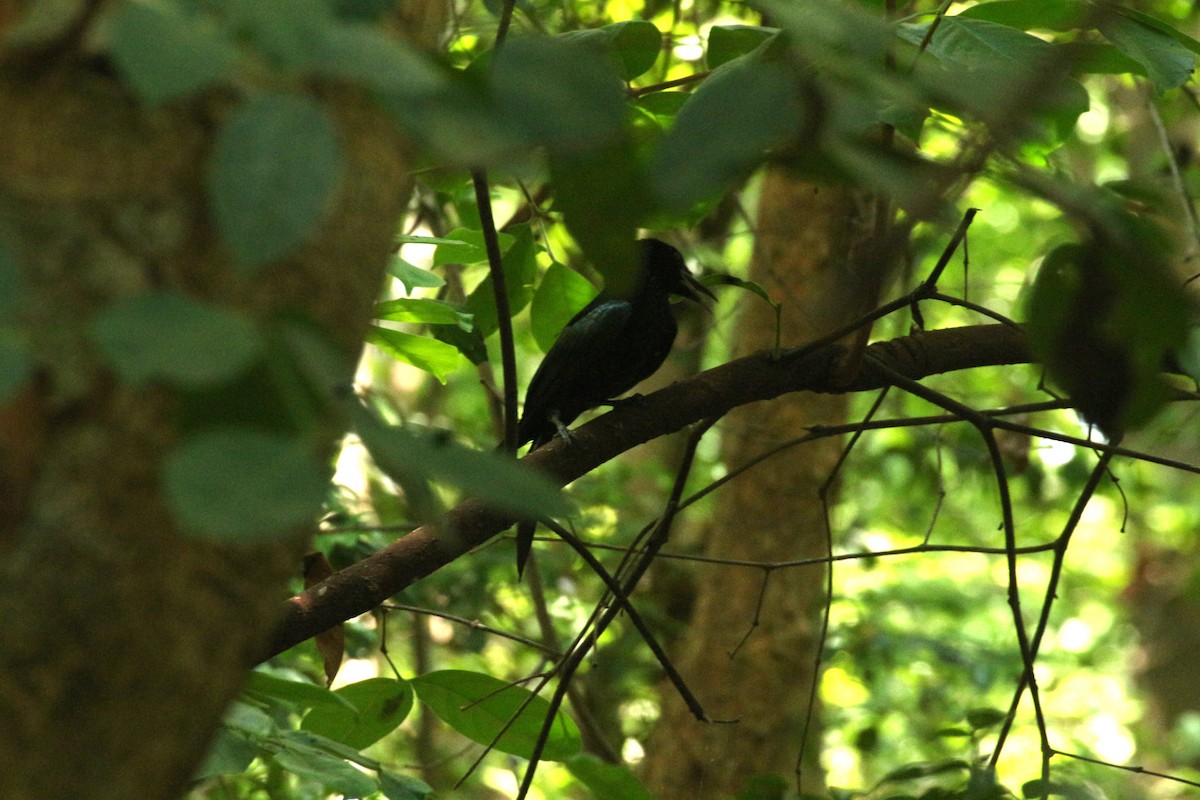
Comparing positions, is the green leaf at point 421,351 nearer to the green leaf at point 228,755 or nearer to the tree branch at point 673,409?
the tree branch at point 673,409

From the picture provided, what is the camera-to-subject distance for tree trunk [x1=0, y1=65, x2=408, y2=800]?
2.18 feet

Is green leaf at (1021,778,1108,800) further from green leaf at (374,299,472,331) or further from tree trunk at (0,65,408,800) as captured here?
green leaf at (374,299,472,331)

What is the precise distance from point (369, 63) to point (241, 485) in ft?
0.68

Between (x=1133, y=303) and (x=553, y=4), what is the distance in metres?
3.00

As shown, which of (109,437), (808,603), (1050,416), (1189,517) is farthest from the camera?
(1189,517)

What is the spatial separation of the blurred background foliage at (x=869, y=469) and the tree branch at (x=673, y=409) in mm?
164

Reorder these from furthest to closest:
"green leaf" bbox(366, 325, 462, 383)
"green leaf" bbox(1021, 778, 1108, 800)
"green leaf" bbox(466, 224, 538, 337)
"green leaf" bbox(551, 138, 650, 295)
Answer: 1. "green leaf" bbox(466, 224, 538, 337)
2. "green leaf" bbox(366, 325, 462, 383)
3. "green leaf" bbox(1021, 778, 1108, 800)
4. "green leaf" bbox(551, 138, 650, 295)

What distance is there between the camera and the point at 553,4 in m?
3.45

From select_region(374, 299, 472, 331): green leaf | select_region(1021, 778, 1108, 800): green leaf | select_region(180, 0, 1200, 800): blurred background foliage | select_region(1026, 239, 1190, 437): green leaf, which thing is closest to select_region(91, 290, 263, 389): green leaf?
select_region(180, 0, 1200, 800): blurred background foliage

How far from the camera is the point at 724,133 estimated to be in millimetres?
625

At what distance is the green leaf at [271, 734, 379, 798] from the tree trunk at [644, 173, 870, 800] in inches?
92.5

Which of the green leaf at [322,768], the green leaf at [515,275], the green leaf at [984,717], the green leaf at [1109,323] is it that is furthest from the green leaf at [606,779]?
the green leaf at [1109,323]

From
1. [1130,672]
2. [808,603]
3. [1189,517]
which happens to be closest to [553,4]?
[808,603]

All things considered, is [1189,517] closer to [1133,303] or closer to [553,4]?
[553,4]
